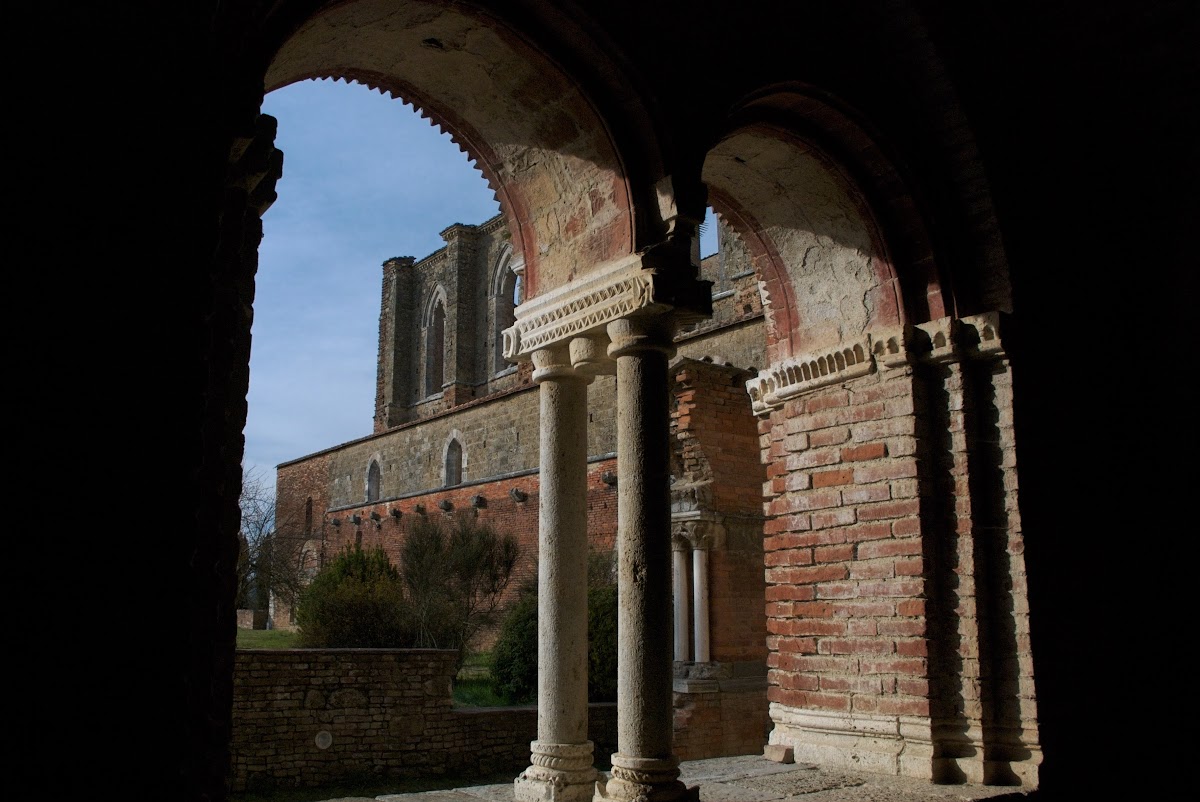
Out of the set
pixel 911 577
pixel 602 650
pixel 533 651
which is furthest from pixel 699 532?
pixel 911 577

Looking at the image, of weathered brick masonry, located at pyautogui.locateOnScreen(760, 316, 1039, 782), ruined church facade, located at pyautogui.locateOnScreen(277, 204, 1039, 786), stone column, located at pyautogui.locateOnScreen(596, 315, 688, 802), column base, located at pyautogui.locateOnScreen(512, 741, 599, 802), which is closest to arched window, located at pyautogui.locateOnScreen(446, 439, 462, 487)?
ruined church facade, located at pyautogui.locateOnScreen(277, 204, 1039, 786)

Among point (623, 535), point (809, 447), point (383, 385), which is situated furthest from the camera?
point (383, 385)

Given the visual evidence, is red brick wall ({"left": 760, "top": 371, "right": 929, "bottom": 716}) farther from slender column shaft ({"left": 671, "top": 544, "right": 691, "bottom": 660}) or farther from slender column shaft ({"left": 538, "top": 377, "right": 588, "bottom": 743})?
slender column shaft ({"left": 671, "top": 544, "right": 691, "bottom": 660})

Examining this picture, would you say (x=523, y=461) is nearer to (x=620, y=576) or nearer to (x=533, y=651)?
(x=533, y=651)

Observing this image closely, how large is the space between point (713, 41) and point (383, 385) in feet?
109

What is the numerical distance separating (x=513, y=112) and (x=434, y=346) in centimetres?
3097

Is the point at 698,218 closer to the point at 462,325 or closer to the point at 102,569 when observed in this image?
the point at 102,569

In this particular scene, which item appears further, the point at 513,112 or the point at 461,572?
the point at 461,572

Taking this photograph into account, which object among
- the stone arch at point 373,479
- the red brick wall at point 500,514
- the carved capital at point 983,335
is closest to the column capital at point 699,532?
the red brick wall at point 500,514

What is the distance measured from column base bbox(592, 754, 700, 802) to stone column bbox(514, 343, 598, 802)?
0.37 m

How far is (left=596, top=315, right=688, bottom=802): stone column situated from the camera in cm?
367

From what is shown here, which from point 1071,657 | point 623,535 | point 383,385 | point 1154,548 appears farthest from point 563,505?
point 383,385

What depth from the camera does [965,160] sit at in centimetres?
500

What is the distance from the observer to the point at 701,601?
467 inches
